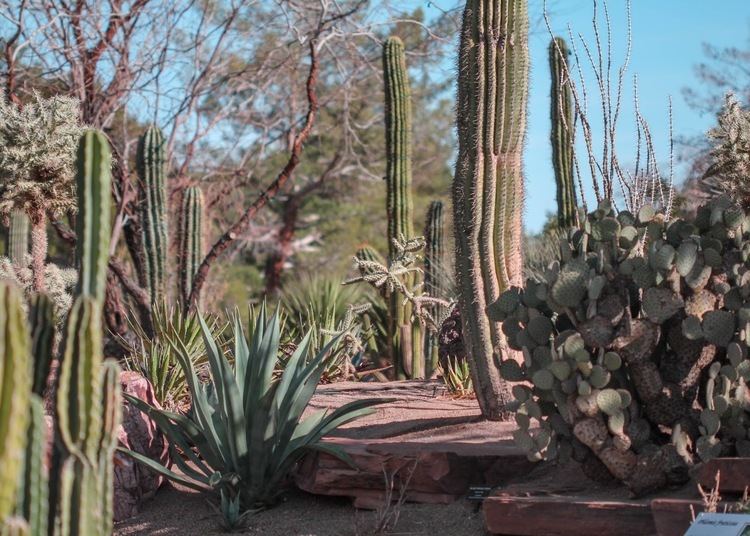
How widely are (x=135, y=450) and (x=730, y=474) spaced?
352cm

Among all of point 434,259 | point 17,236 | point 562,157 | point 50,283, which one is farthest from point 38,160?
point 17,236

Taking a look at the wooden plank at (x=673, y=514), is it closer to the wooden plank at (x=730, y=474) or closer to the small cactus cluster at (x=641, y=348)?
the wooden plank at (x=730, y=474)

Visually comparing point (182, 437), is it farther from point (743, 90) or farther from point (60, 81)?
point (743, 90)

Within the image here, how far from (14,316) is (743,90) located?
21.3 meters

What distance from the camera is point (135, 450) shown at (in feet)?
20.3

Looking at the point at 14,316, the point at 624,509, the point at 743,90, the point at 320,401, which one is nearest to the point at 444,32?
the point at 743,90

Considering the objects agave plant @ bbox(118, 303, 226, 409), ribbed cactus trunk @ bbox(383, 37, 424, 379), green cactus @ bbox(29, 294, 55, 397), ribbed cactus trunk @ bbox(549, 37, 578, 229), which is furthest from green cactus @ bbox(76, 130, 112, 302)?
ribbed cactus trunk @ bbox(549, 37, 578, 229)

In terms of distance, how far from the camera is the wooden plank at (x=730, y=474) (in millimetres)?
4344

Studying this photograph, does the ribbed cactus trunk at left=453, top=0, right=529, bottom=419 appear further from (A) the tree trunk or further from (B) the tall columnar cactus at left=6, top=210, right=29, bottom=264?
(A) the tree trunk

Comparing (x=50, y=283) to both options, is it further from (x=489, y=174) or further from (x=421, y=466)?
(x=421, y=466)

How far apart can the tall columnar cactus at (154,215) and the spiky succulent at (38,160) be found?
15.8ft

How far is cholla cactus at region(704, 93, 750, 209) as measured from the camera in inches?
249

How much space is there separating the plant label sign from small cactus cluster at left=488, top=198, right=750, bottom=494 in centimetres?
96

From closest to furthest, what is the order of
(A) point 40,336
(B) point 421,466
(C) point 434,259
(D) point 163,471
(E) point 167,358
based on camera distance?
(A) point 40,336, (B) point 421,466, (D) point 163,471, (E) point 167,358, (C) point 434,259
